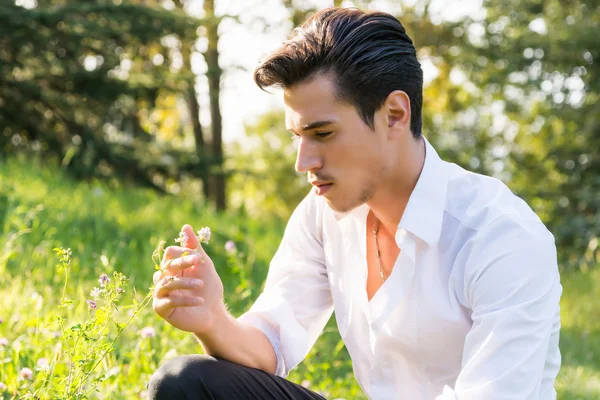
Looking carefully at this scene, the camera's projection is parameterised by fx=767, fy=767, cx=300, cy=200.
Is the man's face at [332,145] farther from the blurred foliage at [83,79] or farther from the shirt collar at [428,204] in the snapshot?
the blurred foliage at [83,79]

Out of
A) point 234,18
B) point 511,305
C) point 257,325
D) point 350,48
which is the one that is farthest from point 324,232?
point 234,18

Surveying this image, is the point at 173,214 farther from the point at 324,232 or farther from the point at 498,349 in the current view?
the point at 498,349

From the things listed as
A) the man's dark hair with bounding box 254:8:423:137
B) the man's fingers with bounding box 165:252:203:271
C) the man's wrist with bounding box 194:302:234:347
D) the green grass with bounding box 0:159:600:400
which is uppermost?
the man's dark hair with bounding box 254:8:423:137

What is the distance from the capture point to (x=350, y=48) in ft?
7.00

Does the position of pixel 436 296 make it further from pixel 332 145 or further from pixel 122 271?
pixel 122 271

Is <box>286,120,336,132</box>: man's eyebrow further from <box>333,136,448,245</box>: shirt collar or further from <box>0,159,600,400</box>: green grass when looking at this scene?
<box>0,159,600,400</box>: green grass

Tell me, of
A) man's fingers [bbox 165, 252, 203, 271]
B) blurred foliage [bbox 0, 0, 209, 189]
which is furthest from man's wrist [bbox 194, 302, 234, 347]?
blurred foliage [bbox 0, 0, 209, 189]

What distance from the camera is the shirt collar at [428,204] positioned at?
197cm

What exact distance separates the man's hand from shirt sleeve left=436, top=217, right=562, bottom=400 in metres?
0.64

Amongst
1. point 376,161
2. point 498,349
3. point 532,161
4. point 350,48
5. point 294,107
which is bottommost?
point 532,161

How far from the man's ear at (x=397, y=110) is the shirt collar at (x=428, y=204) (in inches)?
4.6

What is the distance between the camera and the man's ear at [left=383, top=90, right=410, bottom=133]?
2125 mm

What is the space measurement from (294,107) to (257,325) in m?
0.66

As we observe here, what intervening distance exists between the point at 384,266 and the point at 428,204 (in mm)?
288
